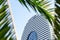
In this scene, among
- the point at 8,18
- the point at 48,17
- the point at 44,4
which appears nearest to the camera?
the point at 48,17

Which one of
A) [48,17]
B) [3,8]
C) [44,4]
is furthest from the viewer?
[3,8]

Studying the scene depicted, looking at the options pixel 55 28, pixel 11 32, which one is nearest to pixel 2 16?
pixel 11 32

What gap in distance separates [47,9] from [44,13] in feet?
0.61

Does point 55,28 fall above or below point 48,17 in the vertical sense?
below

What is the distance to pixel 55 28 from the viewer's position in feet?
13.8

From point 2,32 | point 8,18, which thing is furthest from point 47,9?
point 2,32

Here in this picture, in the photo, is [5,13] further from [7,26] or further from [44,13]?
[44,13]

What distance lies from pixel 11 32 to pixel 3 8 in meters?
0.56

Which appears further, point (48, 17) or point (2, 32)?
point (2, 32)

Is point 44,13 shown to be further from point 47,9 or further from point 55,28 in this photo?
point 55,28

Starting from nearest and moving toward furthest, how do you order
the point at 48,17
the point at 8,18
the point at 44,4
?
the point at 48,17, the point at 44,4, the point at 8,18

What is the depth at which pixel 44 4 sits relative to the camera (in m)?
3.06

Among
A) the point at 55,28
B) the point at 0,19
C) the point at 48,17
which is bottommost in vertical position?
the point at 55,28

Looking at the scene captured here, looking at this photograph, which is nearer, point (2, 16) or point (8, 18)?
point (8, 18)
